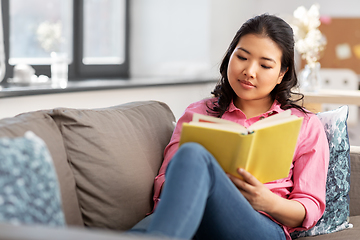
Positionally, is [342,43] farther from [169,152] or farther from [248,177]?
[248,177]

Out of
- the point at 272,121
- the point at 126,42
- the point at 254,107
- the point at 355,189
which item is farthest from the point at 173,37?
the point at 272,121

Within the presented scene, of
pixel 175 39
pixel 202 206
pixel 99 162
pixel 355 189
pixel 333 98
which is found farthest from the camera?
pixel 175 39

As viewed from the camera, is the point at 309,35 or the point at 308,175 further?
the point at 309,35

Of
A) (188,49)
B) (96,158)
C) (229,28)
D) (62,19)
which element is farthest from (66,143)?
(229,28)

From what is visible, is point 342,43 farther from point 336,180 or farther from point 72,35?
point 336,180

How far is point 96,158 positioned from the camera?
133cm

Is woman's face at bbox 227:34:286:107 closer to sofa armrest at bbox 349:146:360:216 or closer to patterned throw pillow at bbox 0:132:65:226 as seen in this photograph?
sofa armrest at bbox 349:146:360:216

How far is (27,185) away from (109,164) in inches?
16.5

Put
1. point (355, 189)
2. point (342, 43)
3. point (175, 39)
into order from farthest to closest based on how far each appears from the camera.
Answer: point (342, 43), point (175, 39), point (355, 189)

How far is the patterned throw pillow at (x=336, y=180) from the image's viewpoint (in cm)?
156

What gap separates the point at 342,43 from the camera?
5219mm

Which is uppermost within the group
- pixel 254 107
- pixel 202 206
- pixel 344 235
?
pixel 254 107

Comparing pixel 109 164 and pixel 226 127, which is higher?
pixel 226 127

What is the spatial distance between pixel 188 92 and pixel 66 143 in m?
2.07
